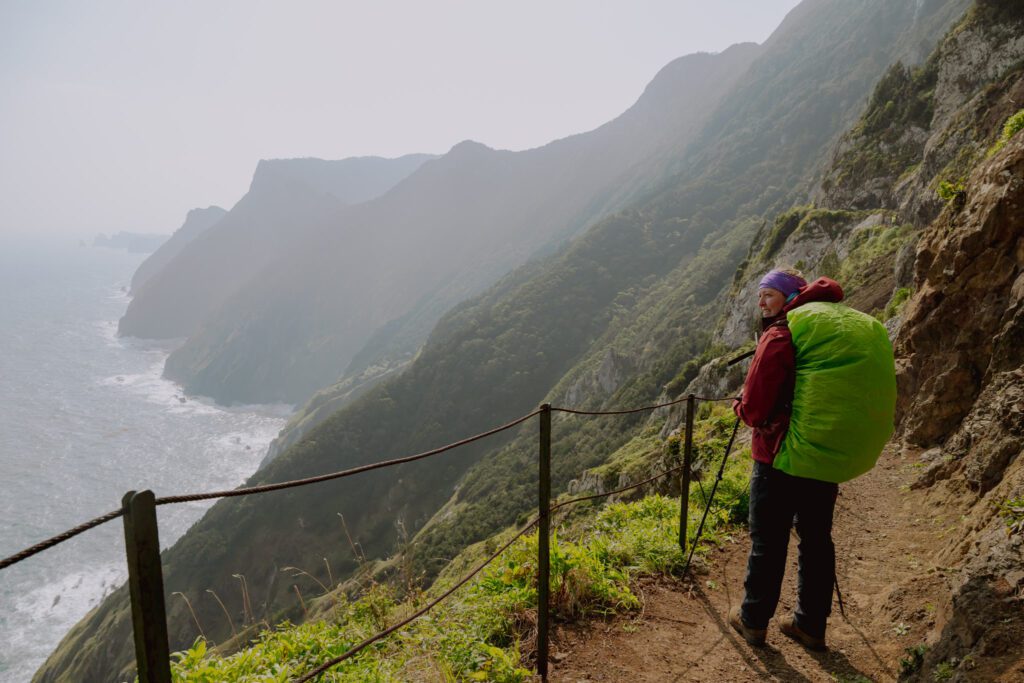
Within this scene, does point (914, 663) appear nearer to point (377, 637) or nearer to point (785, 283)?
point (785, 283)

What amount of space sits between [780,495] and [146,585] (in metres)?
3.59

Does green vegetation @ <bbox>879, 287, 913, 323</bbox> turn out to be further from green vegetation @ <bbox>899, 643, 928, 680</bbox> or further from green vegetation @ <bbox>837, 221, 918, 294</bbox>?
green vegetation @ <bbox>899, 643, 928, 680</bbox>

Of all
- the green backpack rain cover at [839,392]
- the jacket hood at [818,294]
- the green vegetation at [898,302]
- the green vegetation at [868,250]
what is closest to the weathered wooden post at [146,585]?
the green backpack rain cover at [839,392]

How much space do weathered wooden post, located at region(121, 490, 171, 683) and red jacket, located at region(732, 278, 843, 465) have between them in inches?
124

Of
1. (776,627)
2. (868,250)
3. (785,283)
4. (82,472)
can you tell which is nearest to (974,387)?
(776,627)

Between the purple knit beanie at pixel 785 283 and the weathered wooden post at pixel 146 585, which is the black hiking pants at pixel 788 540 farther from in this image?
the weathered wooden post at pixel 146 585

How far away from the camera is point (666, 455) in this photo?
37.9 ft

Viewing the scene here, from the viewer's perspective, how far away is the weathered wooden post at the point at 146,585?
1.53m

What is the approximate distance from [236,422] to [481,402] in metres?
119

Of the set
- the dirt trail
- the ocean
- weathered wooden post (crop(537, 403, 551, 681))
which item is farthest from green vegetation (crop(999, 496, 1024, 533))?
the ocean

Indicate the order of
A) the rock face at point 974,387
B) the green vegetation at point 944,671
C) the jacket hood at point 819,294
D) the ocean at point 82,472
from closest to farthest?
the green vegetation at point 944,671 < the rock face at point 974,387 < the jacket hood at point 819,294 < the ocean at point 82,472

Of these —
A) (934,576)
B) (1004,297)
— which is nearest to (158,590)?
(934,576)

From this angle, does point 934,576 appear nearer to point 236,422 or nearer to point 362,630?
point 362,630

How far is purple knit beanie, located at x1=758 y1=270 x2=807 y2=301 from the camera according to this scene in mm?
3732
